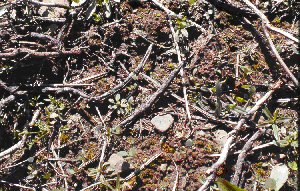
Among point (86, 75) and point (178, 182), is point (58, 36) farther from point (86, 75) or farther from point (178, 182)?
point (178, 182)

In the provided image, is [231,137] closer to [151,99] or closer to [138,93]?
[151,99]

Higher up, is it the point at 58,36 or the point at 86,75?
the point at 58,36

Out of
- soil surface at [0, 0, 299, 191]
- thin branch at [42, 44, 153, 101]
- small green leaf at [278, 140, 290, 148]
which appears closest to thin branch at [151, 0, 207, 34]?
soil surface at [0, 0, 299, 191]

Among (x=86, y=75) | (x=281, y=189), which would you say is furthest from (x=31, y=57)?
(x=281, y=189)

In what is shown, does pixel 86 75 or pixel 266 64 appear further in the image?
pixel 86 75

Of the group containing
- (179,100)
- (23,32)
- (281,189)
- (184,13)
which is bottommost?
(281,189)

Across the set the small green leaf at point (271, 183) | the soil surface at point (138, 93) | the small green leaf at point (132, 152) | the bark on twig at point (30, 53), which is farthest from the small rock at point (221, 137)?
the bark on twig at point (30, 53)

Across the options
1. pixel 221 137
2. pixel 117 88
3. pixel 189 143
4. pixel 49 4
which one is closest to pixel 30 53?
pixel 49 4
